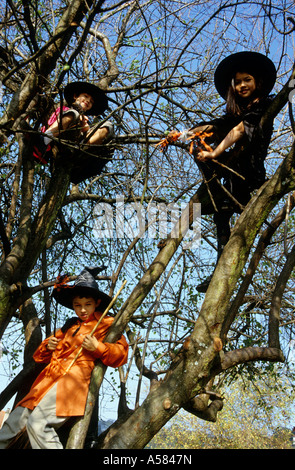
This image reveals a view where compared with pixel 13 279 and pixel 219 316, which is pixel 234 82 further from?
pixel 13 279

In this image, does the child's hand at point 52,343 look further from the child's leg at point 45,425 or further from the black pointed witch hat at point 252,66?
the black pointed witch hat at point 252,66

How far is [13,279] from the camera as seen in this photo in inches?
127

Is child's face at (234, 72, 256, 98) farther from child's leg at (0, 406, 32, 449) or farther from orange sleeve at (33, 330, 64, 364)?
child's leg at (0, 406, 32, 449)

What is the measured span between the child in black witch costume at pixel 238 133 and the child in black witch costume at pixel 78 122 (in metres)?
0.90

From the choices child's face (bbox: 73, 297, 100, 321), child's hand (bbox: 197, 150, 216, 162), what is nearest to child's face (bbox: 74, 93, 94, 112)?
child's hand (bbox: 197, 150, 216, 162)

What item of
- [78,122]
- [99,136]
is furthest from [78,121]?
[99,136]

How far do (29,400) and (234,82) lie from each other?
2.71 meters

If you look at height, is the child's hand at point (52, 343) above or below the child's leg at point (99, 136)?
below

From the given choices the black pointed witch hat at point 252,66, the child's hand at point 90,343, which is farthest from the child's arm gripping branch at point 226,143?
the child's hand at point 90,343

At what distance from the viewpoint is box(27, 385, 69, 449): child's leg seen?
8.50 feet

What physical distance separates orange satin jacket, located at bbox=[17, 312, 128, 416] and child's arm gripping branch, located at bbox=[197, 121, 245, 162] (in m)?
1.33

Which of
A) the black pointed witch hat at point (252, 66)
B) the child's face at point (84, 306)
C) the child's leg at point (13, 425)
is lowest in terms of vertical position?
the child's leg at point (13, 425)

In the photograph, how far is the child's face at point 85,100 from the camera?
155 inches
